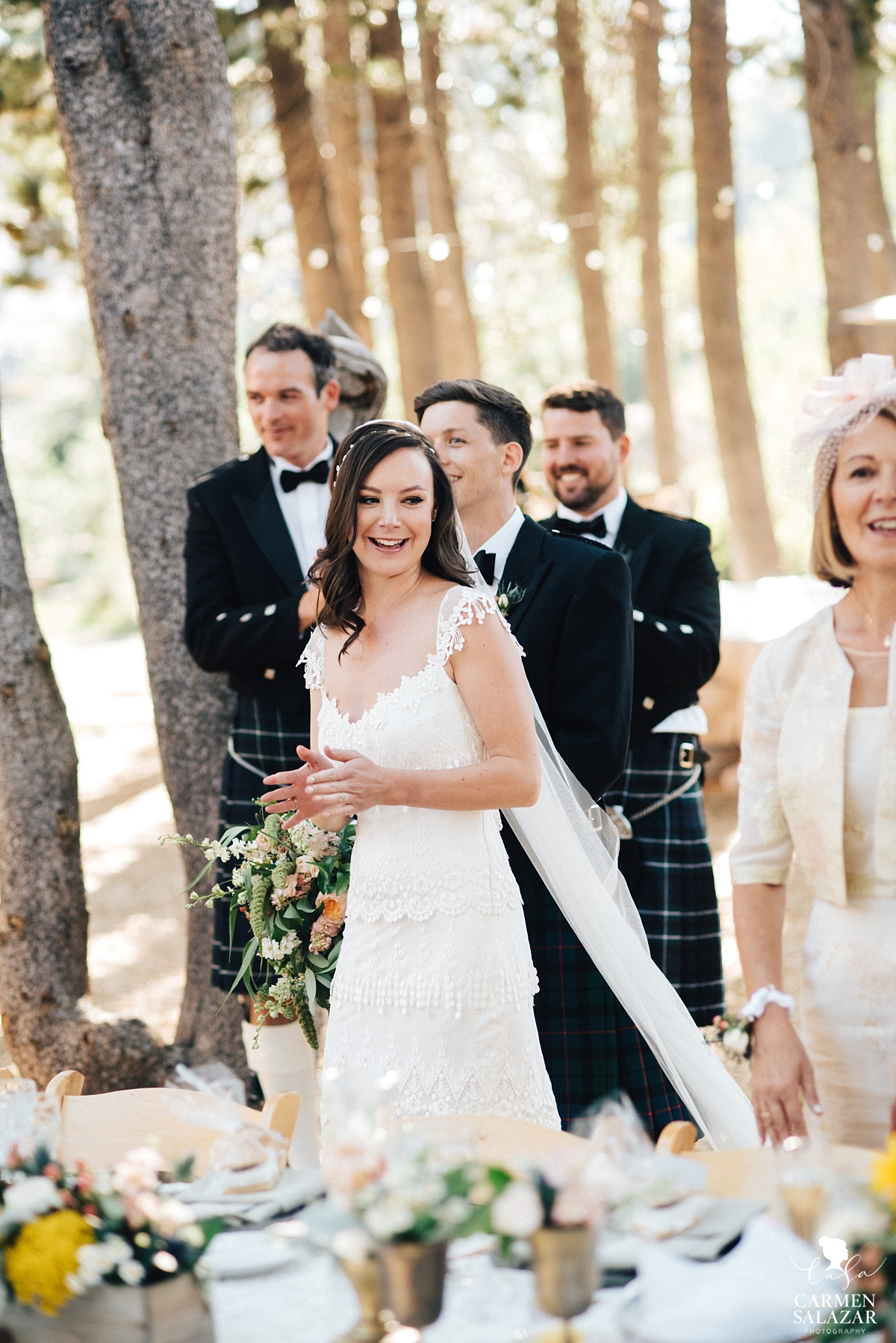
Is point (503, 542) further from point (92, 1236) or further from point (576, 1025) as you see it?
point (92, 1236)

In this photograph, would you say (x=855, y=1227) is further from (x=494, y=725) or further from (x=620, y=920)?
(x=620, y=920)

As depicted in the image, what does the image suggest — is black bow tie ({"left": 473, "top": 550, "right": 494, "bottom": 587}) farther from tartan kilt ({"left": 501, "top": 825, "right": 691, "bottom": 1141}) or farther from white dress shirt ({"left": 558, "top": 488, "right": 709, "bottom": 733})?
white dress shirt ({"left": 558, "top": 488, "right": 709, "bottom": 733})

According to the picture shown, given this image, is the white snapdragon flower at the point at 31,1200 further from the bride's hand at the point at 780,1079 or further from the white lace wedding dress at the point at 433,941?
the bride's hand at the point at 780,1079

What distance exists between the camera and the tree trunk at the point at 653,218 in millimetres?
11742

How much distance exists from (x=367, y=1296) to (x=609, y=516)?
287 cm

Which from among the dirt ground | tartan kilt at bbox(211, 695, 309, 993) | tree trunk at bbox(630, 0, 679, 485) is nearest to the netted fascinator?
tartan kilt at bbox(211, 695, 309, 993)

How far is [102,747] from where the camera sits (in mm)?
11984

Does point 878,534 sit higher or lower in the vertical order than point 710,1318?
higher

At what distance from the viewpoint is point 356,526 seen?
2.45 m

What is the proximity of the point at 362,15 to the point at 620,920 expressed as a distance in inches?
303

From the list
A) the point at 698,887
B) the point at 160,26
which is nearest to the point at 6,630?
the point at 160,26

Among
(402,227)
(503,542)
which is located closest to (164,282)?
(503,542)

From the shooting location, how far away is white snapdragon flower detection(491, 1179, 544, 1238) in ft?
4.13

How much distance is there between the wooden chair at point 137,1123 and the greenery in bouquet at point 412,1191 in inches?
25.4
